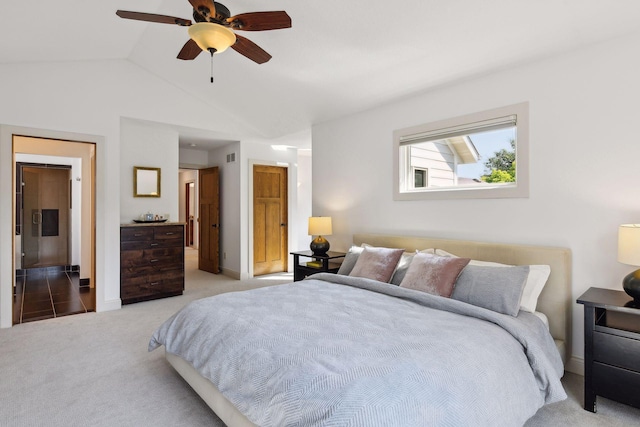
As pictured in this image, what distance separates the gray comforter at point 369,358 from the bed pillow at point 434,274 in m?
0.20

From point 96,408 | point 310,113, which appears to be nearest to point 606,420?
point 96,408

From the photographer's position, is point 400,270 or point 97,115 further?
point 97,115

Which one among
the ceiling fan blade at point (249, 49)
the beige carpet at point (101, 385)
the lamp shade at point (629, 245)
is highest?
the ceiling fan blade at point (249, 49)

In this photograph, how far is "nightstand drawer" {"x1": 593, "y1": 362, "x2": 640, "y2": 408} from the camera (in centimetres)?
203

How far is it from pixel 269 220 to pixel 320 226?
2.26 metres

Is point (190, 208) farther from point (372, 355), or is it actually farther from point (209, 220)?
point (372, 355)

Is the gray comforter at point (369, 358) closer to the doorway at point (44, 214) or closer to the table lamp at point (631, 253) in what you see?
the table lamp at point (631, 253)

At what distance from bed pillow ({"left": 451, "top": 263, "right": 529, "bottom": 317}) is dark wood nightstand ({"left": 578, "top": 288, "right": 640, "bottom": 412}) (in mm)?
368

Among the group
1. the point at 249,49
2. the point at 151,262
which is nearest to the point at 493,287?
the point at 249,49

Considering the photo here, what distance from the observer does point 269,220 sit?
21.0 feet

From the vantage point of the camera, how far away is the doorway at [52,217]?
538 centimetres

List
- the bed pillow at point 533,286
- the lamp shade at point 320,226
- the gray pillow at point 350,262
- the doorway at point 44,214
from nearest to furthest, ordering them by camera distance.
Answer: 1. the bed pillow at point 533,286
2. the gray pillow at point 350,262
3. the lamp shade at point 320,226
4. the doorway at point 44,214

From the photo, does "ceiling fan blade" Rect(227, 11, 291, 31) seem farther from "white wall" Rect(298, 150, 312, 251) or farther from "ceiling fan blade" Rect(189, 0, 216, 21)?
"white wall" Rect(298, 150, 312, 251)

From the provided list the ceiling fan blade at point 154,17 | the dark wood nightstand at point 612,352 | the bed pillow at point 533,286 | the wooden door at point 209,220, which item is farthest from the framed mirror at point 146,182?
the dark wood nightstand at point 612,352
